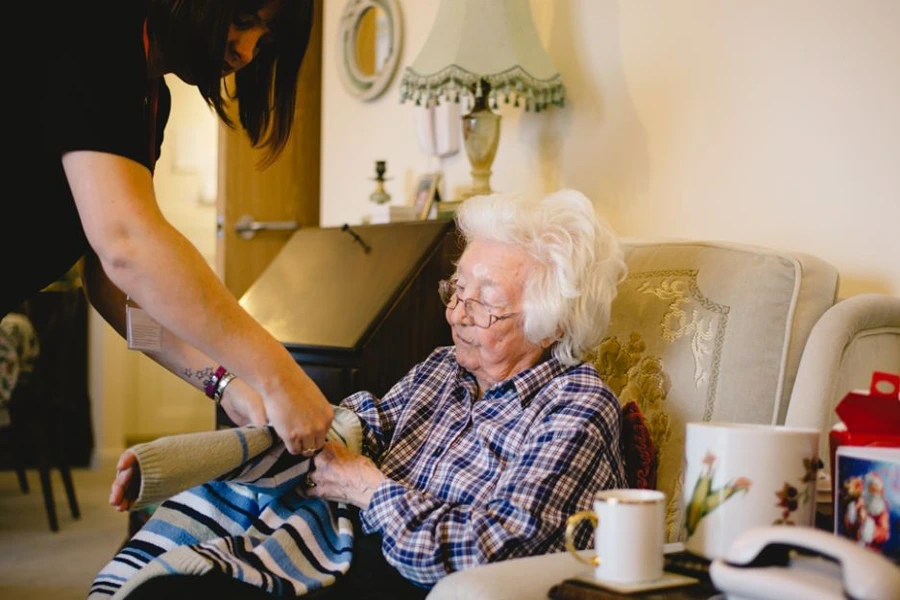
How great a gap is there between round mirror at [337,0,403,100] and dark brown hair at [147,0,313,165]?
1.66 m

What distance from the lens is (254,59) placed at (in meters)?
1.54

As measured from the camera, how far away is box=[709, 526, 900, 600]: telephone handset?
0.81 m

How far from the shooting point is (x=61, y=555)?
3.42 m

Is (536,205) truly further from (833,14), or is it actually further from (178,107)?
(178,107)

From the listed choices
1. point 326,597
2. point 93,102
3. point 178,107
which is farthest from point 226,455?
point 178,107

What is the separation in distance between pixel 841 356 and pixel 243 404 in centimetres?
93

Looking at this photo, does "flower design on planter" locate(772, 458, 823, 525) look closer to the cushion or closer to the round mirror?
the cushion

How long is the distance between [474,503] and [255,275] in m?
2.79

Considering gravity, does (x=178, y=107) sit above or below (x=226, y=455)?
above

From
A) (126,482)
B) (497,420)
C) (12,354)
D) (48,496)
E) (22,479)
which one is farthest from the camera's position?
(22,479)

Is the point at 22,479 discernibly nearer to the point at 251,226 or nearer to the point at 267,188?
the point at 251,226

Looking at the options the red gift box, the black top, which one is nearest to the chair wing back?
the red gift box

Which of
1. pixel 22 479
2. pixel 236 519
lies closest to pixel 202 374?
pixel 236 519

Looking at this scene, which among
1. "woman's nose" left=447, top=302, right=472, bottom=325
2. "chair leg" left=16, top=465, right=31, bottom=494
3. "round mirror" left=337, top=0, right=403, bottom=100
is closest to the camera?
"woman's nose" left=447, top=302, right=472, bottom=325
